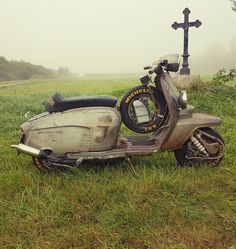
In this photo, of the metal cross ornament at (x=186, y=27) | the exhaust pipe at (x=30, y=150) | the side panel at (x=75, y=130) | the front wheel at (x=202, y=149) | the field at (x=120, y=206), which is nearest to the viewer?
the field at (x=120, y=206)

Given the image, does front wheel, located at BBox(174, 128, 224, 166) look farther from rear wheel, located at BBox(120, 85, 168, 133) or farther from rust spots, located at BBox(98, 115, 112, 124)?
rust spots, located at BBox(98, 115, 112, 124)

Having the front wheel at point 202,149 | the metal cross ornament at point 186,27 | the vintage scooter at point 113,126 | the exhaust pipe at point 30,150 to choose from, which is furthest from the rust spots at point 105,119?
the metal cross ornament at point 186,27

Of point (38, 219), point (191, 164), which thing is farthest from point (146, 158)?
point (38, 219)

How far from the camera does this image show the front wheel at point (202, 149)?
14.1 feet

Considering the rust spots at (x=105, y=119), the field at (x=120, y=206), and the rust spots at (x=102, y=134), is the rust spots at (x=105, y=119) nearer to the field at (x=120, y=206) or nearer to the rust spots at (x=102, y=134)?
the rust spots at (x=102, y=134)

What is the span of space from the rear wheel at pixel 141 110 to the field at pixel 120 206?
0.54m

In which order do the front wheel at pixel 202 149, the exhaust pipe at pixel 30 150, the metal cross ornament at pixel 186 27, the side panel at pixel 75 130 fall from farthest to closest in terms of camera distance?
the metal cross ornament at pixel 186 27 → the front wheel at pixel 202 149 → the side panel at pixel 75 130 → the exhaust pipe at pixel 30 150

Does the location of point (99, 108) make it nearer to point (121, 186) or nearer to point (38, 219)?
point (121, 186)

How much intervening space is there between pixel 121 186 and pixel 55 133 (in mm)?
1024

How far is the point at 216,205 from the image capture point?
3.52m

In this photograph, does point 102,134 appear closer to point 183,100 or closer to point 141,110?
point 141,110

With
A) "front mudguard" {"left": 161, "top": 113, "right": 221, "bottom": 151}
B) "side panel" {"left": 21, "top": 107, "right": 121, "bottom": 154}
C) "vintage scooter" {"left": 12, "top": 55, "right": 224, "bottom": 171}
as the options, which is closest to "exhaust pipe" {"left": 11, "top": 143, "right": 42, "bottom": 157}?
"vintage scooter" {"left": 12, "top": 55, "right": 224, "bottom": 171}

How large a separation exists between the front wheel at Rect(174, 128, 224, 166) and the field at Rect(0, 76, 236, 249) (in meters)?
0.12

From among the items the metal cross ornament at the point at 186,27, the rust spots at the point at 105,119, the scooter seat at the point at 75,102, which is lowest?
the rust spots at the point at 105,119
